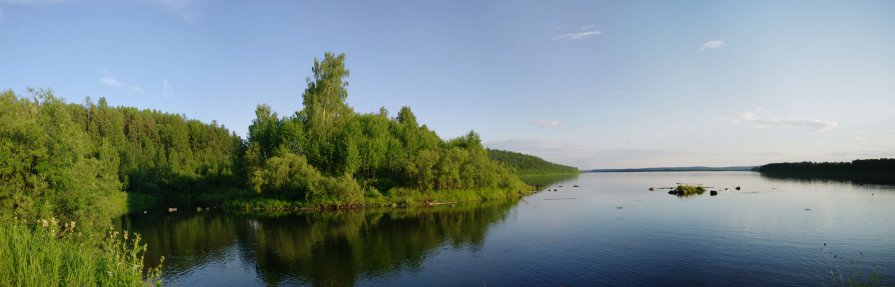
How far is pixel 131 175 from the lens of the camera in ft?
350

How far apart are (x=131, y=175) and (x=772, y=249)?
127 m

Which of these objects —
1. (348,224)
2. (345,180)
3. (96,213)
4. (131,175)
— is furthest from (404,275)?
(131,175)

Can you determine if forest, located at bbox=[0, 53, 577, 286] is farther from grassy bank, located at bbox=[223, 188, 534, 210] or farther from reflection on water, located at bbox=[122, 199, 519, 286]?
reflection on water, located at bbox=[122, 199, 519, 286]

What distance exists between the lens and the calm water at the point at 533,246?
3136 cm

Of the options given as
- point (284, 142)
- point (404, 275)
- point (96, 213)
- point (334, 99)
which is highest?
point (334, 99)

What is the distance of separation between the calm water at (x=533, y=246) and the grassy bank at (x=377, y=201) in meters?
9.24

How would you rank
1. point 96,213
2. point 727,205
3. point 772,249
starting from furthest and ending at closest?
1. point 727,205
2. point 772,249
3. point 96,213

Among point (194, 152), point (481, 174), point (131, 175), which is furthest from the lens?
point (194, 152)

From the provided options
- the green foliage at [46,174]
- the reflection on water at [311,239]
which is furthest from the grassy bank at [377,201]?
the green foliage at [46,174]

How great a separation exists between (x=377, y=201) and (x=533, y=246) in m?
45.1

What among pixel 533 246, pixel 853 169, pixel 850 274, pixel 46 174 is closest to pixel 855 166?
pixel 853 169

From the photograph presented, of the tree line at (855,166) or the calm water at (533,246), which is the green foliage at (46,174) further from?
the tree line at (855,166)

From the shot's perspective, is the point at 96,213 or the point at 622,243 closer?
the point at 96,213

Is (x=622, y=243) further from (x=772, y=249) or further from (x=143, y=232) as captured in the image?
(x=143, y=232)
